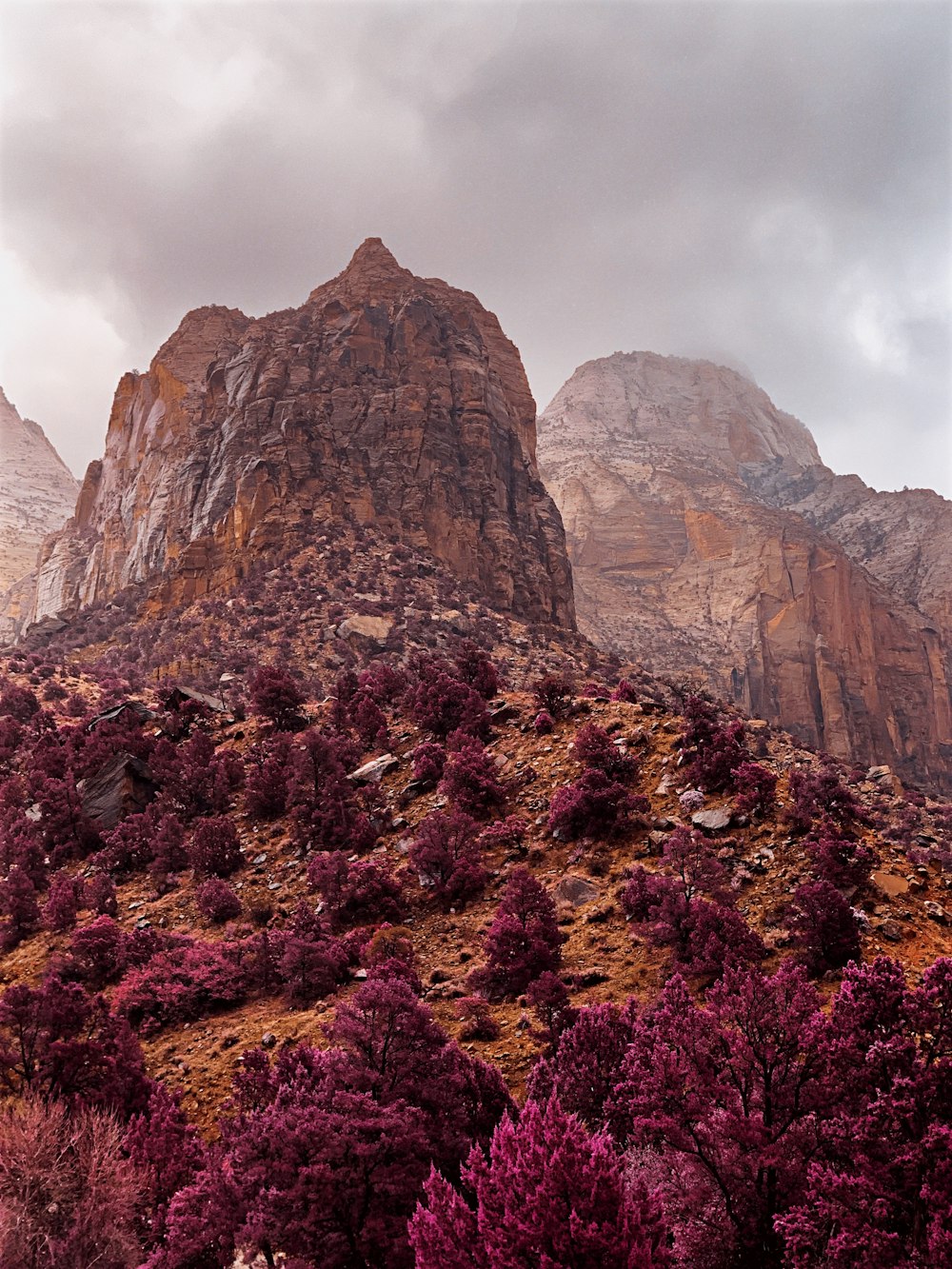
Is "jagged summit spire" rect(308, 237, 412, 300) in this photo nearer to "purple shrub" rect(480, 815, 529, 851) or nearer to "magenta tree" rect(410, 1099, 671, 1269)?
"purple shrub" rect(480, 815, 529, 851)

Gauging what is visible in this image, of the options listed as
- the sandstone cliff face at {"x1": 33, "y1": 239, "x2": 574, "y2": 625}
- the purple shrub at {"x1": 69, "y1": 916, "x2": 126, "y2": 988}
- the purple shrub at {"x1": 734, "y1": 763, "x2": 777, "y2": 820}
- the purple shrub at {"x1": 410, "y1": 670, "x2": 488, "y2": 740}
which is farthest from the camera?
the sandstone cliff face at {"x1": 33, "y1": 239, "x2": 574, "y2": 625}

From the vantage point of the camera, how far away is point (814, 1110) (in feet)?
29.0

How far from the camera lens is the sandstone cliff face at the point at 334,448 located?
A: 71.3 meters

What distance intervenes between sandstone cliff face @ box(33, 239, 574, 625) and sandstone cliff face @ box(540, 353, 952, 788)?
34707 mm

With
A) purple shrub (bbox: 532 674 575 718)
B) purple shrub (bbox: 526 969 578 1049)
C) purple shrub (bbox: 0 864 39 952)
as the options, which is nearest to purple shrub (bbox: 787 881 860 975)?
purple shrub (bbox: 526 969 578 1049)

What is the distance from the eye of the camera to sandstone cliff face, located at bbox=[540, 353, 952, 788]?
101312mm

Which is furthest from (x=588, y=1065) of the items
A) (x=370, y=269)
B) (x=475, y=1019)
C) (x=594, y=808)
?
(x=370, y=269)

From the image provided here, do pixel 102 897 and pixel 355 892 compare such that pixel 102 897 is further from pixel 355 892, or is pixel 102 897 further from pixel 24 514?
pixel 24 514

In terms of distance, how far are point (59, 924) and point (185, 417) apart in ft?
267

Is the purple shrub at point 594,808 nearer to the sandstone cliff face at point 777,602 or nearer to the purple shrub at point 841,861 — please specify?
the purple shrub at point 841,861

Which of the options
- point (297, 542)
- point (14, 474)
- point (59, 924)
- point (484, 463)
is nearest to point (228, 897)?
point (59, 924)

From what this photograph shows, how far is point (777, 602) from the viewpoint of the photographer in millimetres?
108625

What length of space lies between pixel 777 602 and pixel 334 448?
70.4 meters

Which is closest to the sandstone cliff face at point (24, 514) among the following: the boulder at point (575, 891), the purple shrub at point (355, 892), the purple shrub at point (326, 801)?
the purple shrub at point (326, 801)
